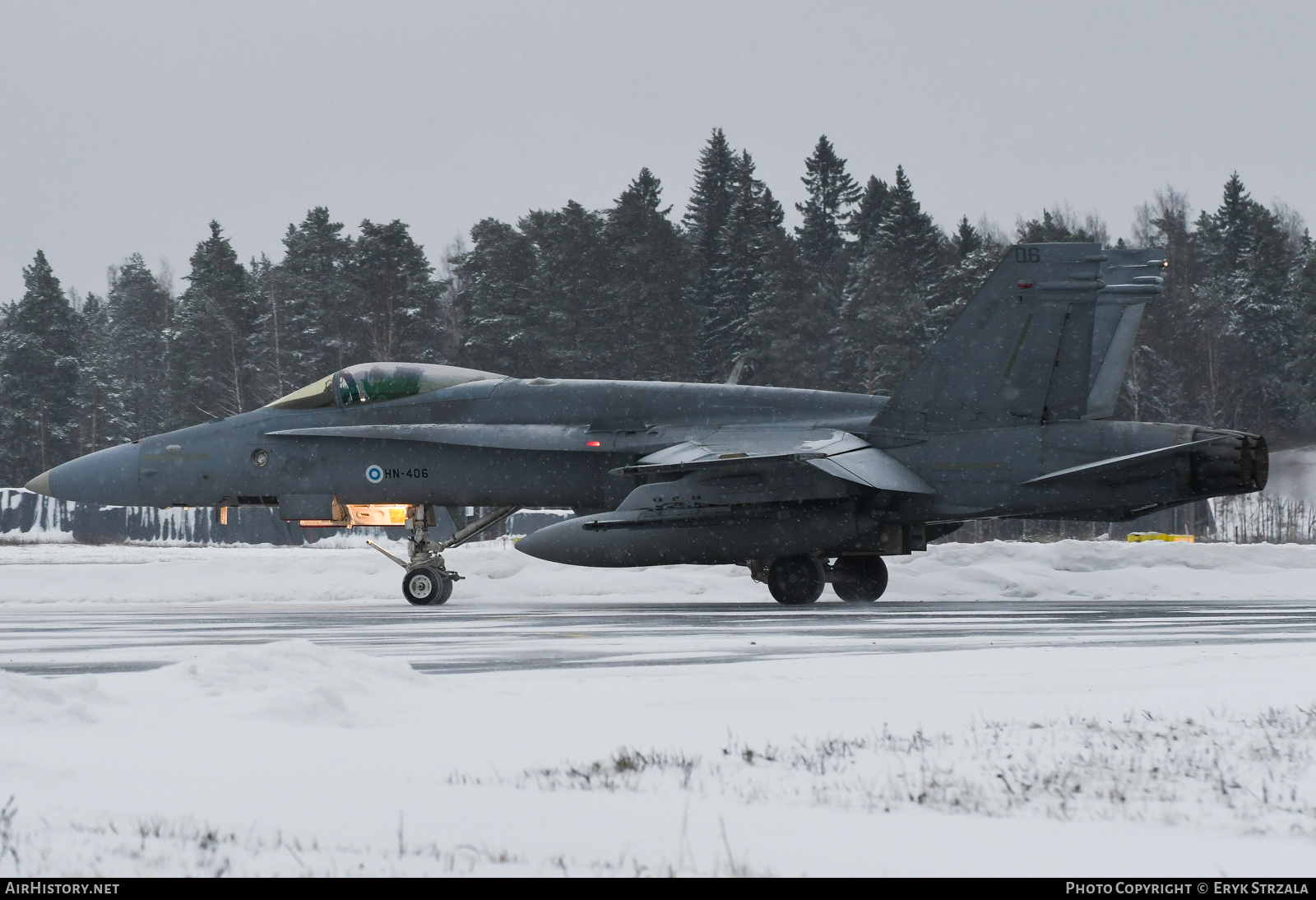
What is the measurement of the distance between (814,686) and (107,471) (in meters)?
13.3

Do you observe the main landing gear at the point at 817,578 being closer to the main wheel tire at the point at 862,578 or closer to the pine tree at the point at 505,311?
the main wheel tire at the point at 862,578

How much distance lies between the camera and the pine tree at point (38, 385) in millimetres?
57000

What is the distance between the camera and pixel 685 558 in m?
15.0

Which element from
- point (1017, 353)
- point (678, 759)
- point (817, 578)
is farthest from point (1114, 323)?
point (678, 759)

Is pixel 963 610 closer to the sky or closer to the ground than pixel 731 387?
closer to the ground

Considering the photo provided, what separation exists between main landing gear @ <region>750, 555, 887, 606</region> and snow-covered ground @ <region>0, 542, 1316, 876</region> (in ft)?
19.0

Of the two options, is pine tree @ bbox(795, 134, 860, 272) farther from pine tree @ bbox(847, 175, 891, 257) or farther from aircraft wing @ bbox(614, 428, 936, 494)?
aircraft wing @ bbox(614, 428, 936, 494)

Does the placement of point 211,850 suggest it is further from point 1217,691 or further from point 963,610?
point 963,610

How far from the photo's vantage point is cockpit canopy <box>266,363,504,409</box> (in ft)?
55.1

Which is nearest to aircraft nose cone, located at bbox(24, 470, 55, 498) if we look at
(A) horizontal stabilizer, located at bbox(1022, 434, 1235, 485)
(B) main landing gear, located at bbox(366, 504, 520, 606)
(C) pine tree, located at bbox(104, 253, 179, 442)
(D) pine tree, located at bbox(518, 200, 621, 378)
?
(B) main landing gear, located at bbox(366, 504, 520, 606)

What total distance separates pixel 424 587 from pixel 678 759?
39.0 ft

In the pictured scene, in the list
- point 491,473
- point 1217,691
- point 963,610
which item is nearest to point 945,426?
point 963,610

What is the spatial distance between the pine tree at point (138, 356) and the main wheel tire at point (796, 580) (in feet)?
153

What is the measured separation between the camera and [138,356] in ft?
261
